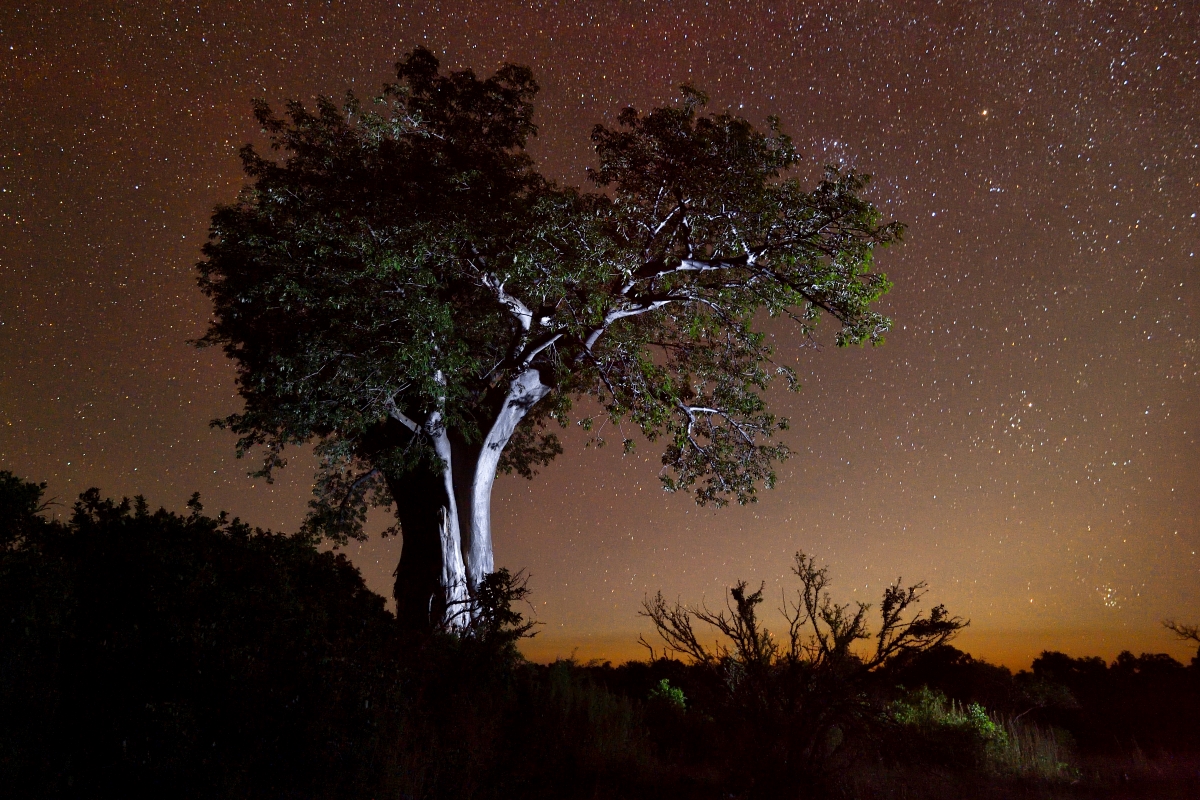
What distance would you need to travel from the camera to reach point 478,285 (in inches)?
504

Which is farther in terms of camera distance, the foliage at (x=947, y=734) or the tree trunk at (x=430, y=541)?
the tree trunk at (x=430, y=541)

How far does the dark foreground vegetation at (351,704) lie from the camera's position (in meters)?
4.64

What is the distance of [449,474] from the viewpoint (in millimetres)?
13125

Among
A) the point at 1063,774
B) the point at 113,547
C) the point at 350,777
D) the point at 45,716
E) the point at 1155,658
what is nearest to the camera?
the point at 45,716

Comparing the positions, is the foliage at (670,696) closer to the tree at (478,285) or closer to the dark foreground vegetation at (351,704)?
the dark foreground vegetation at (351,704)

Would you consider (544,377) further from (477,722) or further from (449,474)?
(477,722)

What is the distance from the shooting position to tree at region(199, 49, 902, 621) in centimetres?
1126

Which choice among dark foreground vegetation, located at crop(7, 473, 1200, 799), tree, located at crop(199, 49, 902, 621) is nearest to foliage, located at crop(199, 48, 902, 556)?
tree, located at crop(199, 49, 902, 621)

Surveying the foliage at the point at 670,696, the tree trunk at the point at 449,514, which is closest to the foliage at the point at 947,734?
the foliage at the point at 670,696

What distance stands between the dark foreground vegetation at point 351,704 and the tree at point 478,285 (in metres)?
4.20

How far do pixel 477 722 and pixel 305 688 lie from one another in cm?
155

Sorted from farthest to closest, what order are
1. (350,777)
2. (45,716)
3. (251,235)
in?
(251,235)
(350,777)
(45,716)

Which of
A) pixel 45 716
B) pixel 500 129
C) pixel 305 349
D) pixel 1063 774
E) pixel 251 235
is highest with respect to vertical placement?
pixel 500 129

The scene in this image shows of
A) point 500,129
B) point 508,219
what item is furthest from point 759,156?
point 500,129
